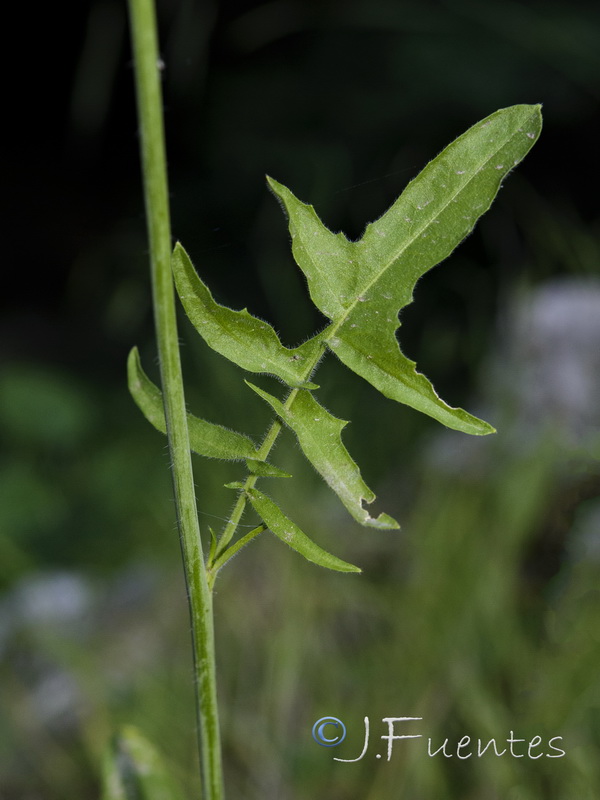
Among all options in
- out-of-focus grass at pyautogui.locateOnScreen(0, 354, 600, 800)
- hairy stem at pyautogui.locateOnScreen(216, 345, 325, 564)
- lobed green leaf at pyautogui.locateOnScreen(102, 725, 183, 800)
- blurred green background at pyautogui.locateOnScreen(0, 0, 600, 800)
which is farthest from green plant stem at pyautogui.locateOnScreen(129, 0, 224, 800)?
out-of-focus grass at pyautogui.locateOnScreen(0, 354, 600, 800)

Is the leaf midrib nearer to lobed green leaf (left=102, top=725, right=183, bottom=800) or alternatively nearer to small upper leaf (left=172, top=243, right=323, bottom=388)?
small upper leaf (left=172, top=243, right=323, bottom=388)

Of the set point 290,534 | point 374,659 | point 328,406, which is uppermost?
point 290,534

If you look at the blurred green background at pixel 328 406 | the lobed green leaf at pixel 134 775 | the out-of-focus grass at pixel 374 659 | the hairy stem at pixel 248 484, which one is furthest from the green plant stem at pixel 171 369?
the out-of-focus grass at pixel 374 659

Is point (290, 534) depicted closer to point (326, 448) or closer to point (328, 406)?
point (326, 448)

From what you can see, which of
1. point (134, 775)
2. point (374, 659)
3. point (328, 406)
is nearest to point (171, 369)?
point (134, 775)

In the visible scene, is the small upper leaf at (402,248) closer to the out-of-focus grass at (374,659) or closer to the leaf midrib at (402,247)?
the leaf midrib at (402,247)
